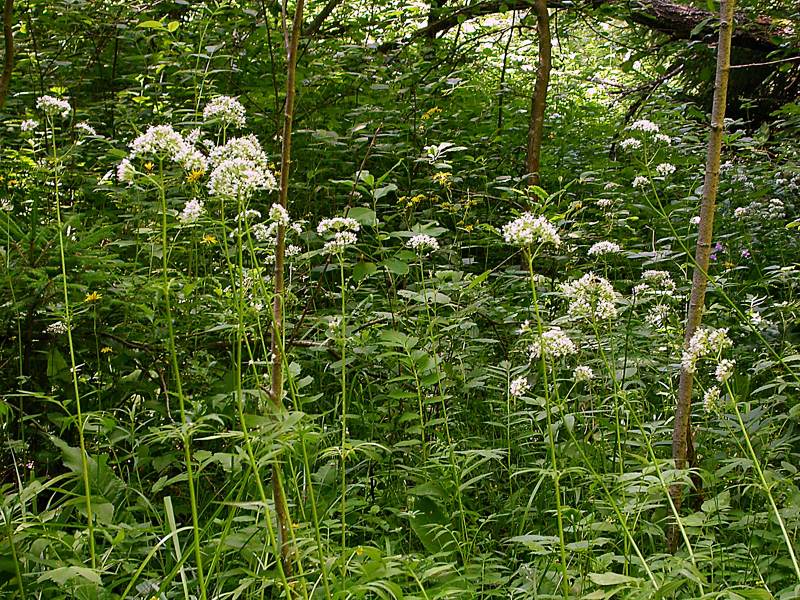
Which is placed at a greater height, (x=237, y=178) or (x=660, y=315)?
(x=237, y=178)

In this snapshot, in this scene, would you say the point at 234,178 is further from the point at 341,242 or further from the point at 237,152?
the point at 341,242

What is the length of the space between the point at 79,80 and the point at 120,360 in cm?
239

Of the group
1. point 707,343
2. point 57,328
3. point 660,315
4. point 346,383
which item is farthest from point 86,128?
point 660,315

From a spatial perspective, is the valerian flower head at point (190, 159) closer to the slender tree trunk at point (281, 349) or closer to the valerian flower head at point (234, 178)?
the valerian flower head at point (234, 178)

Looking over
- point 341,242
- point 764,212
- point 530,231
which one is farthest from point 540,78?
point 530,231

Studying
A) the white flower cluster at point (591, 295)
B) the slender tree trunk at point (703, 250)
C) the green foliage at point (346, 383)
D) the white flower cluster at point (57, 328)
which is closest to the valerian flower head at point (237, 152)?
the green foliage at point (346, 383)

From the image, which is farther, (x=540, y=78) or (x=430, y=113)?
(x=430, y=113)

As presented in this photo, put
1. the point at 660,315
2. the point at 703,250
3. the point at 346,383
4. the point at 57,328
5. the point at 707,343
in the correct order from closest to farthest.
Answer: the point at 707,343, the point at 703,250, the point at 57,328, the point at 660,315, the point at 346,383

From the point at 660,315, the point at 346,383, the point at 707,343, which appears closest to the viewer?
the point at 707,343

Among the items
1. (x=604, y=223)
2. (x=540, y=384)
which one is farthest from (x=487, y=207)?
(x=540, y=384)

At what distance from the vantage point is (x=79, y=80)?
427 cm

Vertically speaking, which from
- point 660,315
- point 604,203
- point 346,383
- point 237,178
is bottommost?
point 346,383

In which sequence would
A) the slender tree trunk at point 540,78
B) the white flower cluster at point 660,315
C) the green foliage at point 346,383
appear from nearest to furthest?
1. the green foliage at point 346,383
2. the white flower cluster at point 660,315
3. the slender tree trunk at point 540,78

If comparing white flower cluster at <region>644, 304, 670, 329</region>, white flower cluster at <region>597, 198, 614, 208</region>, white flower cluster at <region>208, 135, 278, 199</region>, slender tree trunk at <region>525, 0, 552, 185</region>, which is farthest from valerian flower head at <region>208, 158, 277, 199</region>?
slender tree trunk at <region>525, 0, 552, 185</region>
